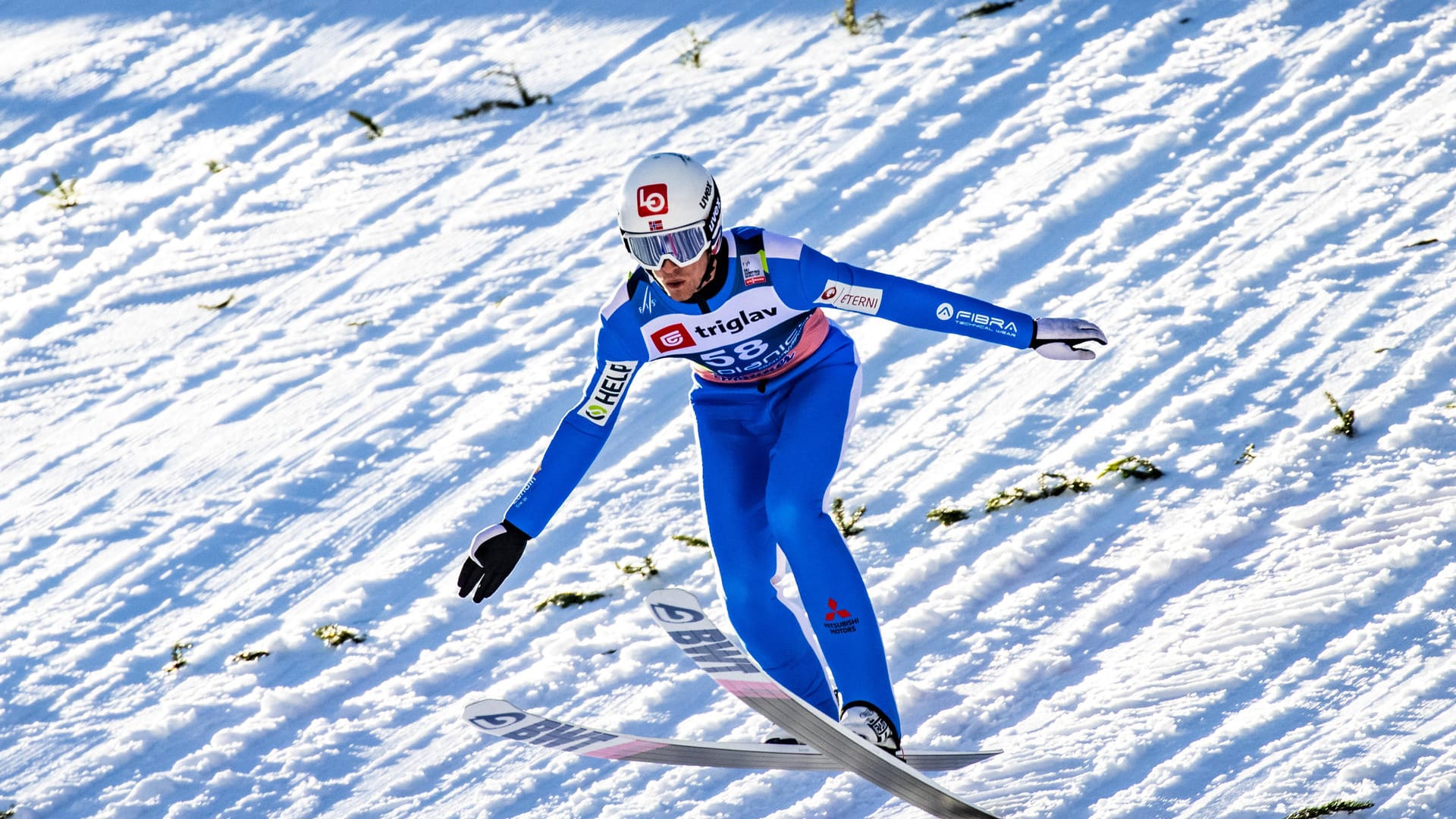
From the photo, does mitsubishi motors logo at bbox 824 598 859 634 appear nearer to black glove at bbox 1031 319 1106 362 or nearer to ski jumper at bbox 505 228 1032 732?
ski jumper at bbox 505 228 1032 732

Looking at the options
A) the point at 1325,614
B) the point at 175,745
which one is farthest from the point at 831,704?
the point at 175,745

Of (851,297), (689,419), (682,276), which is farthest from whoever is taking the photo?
(689,419)

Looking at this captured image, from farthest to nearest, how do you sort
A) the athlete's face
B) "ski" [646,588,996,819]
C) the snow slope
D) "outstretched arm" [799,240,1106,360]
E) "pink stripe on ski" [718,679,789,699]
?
the snow slope → "outstretched arm" [799,240,1106,360] → the athlete's face → "pink stripe on ski" [718,679,789,699] → "ski" [646,588,996,819]

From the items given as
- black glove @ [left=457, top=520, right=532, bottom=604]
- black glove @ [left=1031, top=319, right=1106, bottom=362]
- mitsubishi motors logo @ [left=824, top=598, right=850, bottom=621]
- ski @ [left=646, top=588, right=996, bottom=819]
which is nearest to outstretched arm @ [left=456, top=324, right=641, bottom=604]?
black glove @ [left=457, top=520, right=532, bottom=604]

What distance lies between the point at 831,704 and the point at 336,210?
4546 mm

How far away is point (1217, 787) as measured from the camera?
3.29 metres

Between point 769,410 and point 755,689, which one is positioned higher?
point 769,410

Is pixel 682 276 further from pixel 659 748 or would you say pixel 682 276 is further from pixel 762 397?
pixel 659 748

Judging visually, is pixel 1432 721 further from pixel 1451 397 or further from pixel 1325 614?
pixel 1451 397

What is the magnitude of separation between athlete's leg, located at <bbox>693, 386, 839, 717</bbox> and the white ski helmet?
0.59 m

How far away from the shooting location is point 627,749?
11.9ft

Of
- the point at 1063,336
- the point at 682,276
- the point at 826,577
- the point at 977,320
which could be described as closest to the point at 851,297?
the point at 977,320

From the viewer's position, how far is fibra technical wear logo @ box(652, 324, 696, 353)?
12.0ft

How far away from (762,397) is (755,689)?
2.70ft
